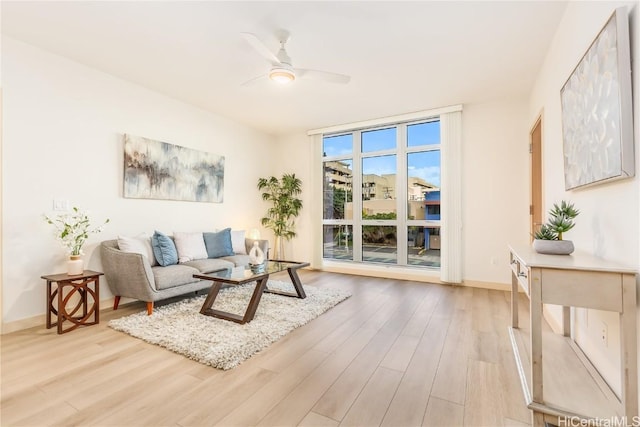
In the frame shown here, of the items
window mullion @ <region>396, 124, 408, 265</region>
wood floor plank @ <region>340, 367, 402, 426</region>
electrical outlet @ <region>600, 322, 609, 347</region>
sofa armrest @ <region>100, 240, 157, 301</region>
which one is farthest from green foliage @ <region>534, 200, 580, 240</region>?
sofa armrest @ <region>100, 240, 157, 301</region>

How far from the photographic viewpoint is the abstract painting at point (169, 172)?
371 cm

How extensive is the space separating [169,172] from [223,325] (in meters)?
2.42

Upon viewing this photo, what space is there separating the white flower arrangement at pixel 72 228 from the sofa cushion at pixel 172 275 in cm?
73

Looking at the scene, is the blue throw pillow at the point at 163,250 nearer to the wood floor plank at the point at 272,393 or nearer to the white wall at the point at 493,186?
the wood floor plank at the point at 272,393

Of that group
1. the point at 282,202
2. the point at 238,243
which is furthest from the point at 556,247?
the point at 282,202

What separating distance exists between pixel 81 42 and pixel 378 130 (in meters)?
4.23

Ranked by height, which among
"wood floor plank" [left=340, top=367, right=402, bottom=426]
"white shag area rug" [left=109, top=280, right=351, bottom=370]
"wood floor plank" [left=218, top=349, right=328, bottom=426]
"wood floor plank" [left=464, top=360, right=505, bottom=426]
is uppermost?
"white shag area rug" [left=109, top=280, right=351, bottom=370]

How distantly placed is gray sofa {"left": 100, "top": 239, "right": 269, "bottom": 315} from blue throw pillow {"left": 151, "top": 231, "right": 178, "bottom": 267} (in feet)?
0.28

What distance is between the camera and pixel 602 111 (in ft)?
5.13

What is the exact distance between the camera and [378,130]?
5.43m

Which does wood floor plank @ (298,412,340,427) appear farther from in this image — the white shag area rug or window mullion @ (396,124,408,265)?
window mullion @ (396,124,408,265)

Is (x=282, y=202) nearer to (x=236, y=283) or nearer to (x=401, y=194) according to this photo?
(x=401, y=194)

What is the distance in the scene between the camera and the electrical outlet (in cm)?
164

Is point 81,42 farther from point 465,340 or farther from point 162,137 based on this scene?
point 465,340
